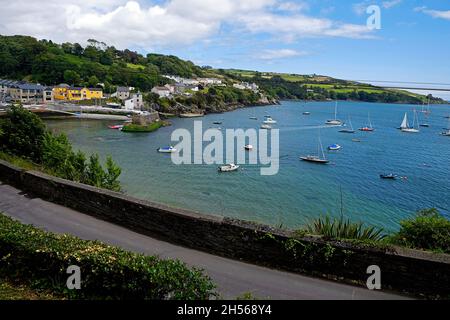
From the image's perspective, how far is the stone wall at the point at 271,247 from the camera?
7.45 metres

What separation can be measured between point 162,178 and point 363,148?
4076cm

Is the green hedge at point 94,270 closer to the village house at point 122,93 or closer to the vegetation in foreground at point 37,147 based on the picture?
the vegetation in foreground at point 37,147

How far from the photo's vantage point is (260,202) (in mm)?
34031

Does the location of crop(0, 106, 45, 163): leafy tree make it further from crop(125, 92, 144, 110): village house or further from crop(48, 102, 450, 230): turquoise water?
crop(125, 92, 144, 110): village house

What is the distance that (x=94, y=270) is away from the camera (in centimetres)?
669

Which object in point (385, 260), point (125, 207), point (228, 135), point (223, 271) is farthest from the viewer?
point (228, 135)

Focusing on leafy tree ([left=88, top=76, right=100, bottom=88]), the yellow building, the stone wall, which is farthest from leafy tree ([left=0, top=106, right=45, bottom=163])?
leafy tree ([left=88, top=76, right=100, bottom=88])

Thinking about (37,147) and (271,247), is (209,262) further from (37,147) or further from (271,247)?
(37,147)

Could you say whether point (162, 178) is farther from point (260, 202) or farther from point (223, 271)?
point (223, 271)

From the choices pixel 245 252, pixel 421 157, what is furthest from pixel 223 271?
pixel 421 157

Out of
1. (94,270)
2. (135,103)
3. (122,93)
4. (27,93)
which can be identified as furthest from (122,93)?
(94,270)

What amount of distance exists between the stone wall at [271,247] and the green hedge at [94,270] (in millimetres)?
2283

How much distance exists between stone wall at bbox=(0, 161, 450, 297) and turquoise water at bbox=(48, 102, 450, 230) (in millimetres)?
17765

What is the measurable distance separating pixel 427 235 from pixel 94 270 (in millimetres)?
7305
